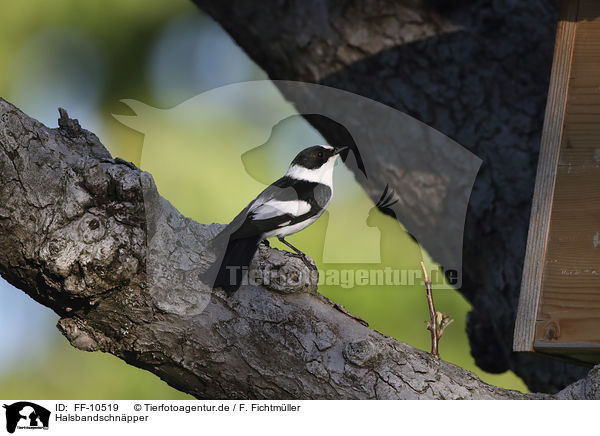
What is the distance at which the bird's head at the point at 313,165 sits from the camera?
171cm

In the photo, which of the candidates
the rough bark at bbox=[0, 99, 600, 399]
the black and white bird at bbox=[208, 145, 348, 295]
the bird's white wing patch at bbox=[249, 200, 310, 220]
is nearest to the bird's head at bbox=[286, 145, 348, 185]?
the black and white bird at bbox=[208, 145, 348, 295]

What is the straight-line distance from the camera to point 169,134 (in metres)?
2.14

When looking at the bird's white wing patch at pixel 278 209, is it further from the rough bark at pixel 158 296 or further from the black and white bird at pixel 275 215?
the rough bark at pixel 158 296

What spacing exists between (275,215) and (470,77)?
1.15 metres

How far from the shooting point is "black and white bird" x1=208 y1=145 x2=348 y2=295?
154 cm

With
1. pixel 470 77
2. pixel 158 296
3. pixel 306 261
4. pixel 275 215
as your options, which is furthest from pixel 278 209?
pixel 470 77

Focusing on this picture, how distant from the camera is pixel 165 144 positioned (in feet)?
7.09

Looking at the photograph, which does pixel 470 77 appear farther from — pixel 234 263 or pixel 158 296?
pixel 158 296

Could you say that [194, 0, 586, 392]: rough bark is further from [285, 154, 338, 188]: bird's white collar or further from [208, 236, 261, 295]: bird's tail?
[208, 236, 261, 295]: bird's tail
